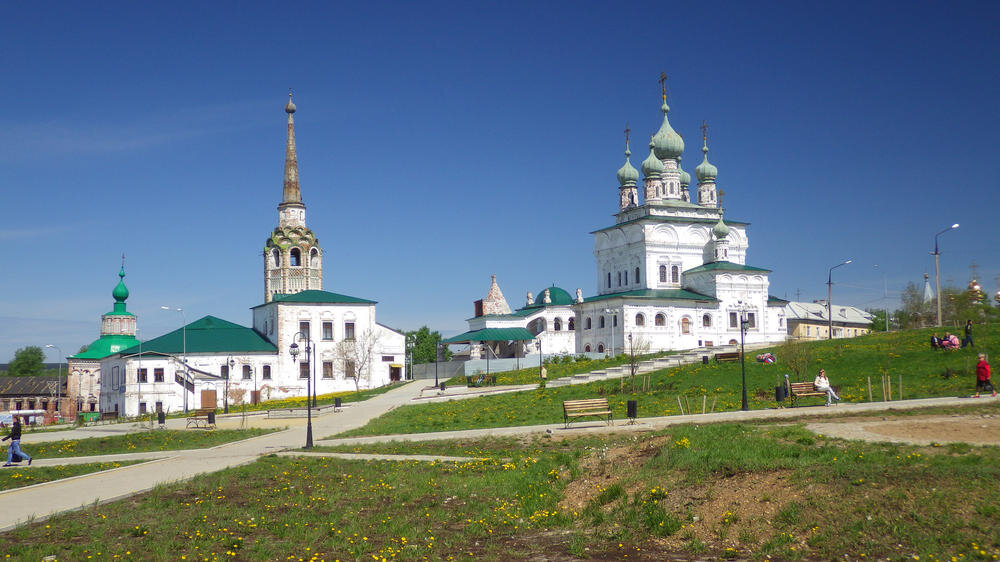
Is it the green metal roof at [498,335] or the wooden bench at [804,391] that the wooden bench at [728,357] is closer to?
the wooden bench at [804,391]

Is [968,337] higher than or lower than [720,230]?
lower

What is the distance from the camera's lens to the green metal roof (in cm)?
7638

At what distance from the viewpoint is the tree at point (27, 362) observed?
456 feet

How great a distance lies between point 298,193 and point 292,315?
1456cm

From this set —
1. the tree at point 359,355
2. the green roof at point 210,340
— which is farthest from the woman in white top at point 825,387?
the green roof at point 210,340

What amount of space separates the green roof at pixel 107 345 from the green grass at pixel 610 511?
81363 mm

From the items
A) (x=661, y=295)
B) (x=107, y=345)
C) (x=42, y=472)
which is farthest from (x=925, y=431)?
(x=107, y=345)

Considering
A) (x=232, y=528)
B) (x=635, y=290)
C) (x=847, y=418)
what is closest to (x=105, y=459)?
(x=232, y=528)

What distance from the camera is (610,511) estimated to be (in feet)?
49.5

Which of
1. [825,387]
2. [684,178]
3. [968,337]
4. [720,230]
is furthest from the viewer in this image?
[684,178]

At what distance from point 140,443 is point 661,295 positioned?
2022 inches

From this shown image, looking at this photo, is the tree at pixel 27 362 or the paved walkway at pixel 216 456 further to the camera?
the tree at pixel 27 362

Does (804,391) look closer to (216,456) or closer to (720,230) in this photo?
(216,456)

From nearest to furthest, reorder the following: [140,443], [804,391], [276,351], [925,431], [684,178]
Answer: [925,431] → [804,391] → [140,443] → [276,351] → [684,178]
